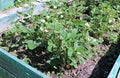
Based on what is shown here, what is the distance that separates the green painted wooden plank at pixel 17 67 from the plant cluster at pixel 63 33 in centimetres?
75

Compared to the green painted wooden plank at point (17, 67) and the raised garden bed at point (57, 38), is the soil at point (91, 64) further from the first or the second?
the green painted wooden plank at point (17, 67)

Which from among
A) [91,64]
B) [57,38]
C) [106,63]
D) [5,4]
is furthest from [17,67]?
[5,4]

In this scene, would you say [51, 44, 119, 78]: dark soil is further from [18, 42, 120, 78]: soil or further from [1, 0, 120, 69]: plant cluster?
[1, 0, 120, 69]: plant cluster

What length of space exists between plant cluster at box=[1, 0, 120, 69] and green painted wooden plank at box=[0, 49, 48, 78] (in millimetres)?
745

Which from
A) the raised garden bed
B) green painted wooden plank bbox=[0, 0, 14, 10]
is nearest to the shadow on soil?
the raised garden bed

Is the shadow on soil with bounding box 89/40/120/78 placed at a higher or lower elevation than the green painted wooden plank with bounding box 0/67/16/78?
lower

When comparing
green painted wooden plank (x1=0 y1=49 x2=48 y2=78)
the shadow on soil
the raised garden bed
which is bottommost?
the shadow on soil

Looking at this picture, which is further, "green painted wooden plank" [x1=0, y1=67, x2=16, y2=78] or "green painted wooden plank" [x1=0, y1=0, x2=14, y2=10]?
"green painted wooden plank" [x1=0, y1=0, x2=14, y2=10]

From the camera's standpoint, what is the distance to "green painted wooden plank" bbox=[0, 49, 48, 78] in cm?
242

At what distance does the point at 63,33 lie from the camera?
341 cm

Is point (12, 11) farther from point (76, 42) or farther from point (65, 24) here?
point (76, 42)

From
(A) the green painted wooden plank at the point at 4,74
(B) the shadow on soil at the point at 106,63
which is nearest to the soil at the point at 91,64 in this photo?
(B) the shadow on soil at the point at 106,63

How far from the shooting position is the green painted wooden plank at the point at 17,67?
2.42 meters

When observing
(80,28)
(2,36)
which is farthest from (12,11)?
(80,28)
